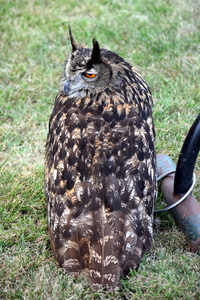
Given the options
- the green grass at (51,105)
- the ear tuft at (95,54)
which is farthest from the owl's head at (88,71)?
the green grass at (51,105)

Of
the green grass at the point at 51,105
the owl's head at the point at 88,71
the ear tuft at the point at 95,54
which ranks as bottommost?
the green grass at the point at 51,105

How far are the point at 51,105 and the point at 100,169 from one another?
2.37 meters

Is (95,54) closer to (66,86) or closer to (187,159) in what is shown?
(66,86)

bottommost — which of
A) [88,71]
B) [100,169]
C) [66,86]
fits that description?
[100,169]

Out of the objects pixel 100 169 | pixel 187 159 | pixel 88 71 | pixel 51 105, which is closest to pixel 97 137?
pixel 100 169

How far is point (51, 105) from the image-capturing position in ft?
16.5

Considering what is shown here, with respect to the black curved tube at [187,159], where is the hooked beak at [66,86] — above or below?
above

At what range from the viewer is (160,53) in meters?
5.69

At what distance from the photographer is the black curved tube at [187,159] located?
310 centimetres

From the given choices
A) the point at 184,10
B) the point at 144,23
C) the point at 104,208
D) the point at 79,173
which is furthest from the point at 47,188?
the point at 184,10

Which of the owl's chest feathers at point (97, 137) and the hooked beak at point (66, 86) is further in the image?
the hooked beak at point (66, 86)

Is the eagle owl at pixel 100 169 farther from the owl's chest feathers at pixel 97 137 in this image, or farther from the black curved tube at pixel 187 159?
the black curved tube at pixel 187 159

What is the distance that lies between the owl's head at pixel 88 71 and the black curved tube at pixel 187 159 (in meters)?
0.73

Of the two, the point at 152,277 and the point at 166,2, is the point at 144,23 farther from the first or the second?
the point at 152,277
